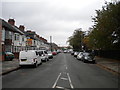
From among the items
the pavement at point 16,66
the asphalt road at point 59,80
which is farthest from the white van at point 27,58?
the asphalt road at point 59,80

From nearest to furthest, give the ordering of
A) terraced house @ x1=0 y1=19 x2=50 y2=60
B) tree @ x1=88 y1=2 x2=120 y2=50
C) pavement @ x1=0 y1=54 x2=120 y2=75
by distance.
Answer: pavement @ x1=0 y1=54 x2=120 y2=75
tree @ x1=88 y1=2 x2=120 y2=50
terraced house @ x1=0 y1=19 x2=50 y2=60

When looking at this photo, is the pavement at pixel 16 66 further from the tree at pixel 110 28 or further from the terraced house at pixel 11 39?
the terraced house at pixel 11 39

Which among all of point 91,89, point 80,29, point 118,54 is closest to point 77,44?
point 80,29

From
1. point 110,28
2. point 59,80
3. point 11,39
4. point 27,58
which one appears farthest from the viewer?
point 11,39

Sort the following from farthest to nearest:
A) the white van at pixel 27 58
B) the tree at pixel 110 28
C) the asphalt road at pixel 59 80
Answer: the tree at pixel 110 28, the white van at pixel 27 58, the asphalt road at pixel 59 80

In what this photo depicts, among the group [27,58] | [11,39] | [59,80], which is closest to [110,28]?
Answer: [27,58]

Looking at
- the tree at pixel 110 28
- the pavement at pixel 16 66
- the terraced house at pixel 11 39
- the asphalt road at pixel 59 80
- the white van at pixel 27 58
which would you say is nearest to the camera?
the asphalt road at pixel 59 80

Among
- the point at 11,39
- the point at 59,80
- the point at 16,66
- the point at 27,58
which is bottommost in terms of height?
the point at 59,80

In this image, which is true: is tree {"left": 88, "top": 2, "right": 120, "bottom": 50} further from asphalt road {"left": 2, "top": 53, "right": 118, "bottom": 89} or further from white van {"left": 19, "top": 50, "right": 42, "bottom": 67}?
white van {"left": 19, "top": 50, "right": 42, "bottom": 67}

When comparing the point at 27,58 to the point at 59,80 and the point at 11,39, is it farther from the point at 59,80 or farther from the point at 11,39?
the point at 11,39

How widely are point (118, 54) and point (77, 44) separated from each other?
53541 millimetres

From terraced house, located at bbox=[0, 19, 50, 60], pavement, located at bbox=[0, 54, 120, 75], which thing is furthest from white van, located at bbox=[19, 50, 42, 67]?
terraced house, located at bbox=[0, 19, 50, 60]

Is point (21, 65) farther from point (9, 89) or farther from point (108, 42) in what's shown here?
point (108, 42)

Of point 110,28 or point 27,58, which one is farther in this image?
point 110,28
